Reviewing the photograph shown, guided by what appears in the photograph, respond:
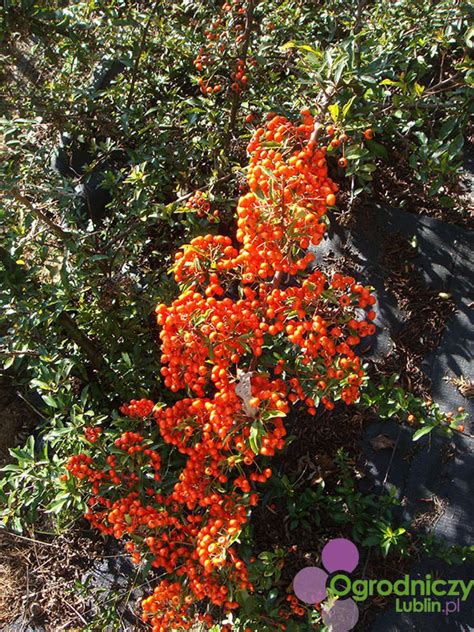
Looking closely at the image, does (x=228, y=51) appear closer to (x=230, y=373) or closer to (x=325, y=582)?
(x=230, y=373)

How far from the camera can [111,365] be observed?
2.68 metres

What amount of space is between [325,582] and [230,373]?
1.13 m

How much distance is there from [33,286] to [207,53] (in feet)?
4.66

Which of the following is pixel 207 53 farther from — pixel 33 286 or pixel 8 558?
pixel 8 558

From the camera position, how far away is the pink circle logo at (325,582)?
2.39 m

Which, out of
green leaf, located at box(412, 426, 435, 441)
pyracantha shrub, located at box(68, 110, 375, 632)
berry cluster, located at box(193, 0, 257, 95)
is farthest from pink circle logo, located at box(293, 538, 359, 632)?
berry cluster, located at box(193, 0, 257, 95)

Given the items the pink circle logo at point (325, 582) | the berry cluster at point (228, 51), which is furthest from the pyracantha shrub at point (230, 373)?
the berry cluster at point (228, 51)

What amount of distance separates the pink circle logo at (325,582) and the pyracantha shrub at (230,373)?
13.3 inches

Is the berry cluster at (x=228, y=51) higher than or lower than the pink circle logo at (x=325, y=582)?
higher

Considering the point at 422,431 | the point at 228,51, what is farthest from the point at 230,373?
the point at 228,51

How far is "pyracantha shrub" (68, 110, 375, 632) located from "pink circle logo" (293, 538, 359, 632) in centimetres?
34

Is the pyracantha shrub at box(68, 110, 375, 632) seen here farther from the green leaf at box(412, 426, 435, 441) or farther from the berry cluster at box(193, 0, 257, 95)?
the berry cluster at box(193, 0, 257, 95)

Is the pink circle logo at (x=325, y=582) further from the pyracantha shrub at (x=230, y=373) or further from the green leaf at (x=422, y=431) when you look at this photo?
the green leaf at (x=422, y=431)

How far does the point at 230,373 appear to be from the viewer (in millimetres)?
2104
